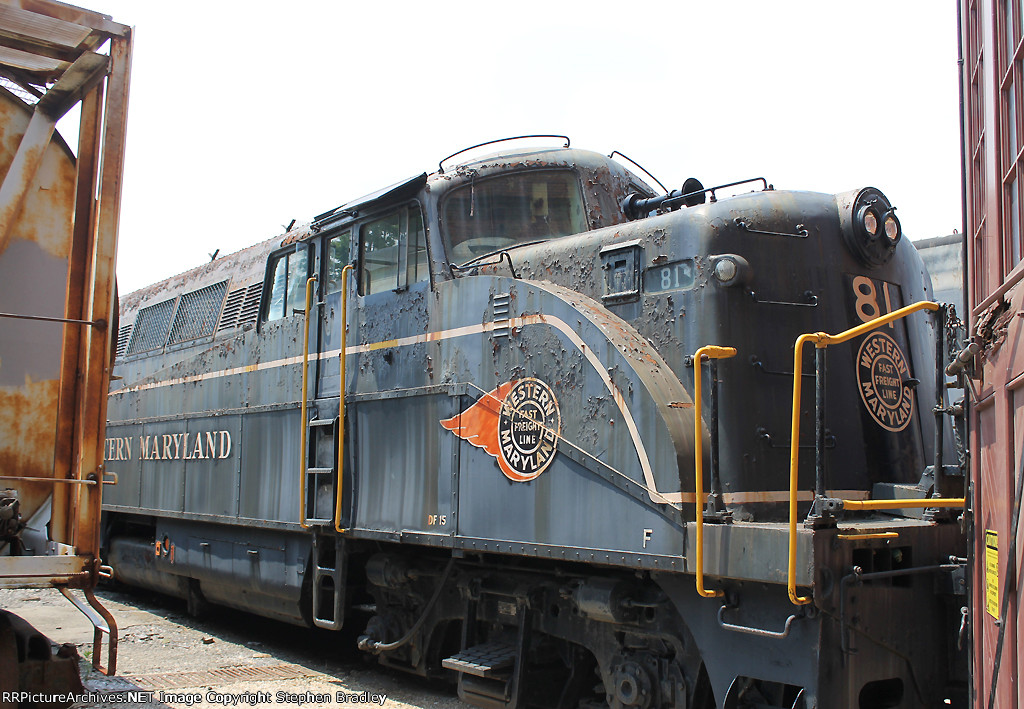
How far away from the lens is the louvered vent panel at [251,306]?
911cm

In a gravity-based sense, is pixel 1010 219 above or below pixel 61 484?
above

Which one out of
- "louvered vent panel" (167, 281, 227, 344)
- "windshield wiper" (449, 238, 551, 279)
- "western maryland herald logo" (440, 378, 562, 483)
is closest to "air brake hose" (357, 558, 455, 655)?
"western maryland herald logo" (440, 378, 562, 483)

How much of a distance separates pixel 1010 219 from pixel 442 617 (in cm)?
481

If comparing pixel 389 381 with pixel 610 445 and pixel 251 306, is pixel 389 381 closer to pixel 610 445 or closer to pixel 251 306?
pixel 610 445

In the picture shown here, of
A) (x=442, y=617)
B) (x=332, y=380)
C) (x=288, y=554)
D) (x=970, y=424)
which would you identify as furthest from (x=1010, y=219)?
(x=288, y=554)

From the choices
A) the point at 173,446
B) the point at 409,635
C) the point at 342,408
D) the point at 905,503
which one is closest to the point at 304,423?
the point at 342,408

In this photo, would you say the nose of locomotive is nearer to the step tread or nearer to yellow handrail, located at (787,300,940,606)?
yellow handrail, located at (787,300,940,606)

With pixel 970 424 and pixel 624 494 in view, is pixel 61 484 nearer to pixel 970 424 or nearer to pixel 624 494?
pixel 624 494

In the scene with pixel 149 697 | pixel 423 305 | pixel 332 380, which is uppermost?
pixel 423 305

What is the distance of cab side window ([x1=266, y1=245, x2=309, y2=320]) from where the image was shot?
8320 millimetres

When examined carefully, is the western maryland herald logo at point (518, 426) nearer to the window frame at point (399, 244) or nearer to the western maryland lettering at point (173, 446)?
the window frame at point (399, 244)

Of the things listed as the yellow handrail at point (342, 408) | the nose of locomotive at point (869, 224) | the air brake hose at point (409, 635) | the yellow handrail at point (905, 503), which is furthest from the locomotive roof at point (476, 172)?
the yellow handrail at point (905, 503)

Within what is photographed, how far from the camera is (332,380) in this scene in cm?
763

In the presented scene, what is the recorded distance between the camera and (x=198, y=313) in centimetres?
1041
